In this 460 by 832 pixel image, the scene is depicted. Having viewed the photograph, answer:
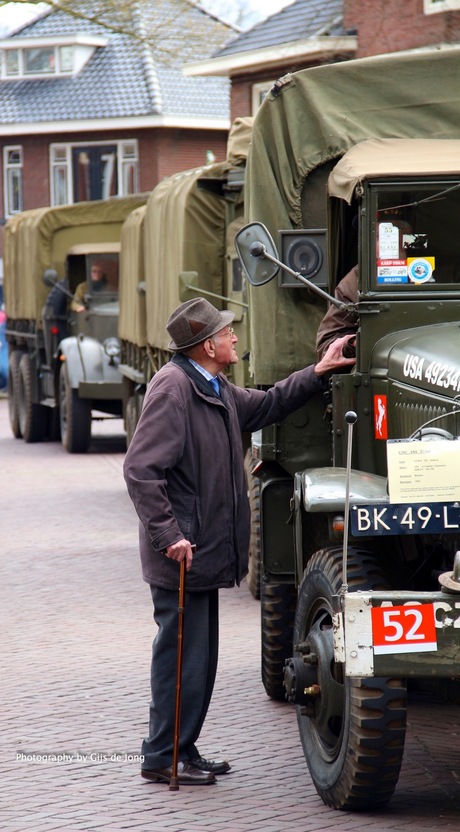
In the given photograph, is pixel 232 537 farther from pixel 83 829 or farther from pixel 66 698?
pixel 66 698

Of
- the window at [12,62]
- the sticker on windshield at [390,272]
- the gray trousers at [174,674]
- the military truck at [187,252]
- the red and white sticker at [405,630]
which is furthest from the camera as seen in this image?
the window at [12,62]

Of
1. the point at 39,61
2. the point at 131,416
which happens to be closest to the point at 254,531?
the point at 131,416

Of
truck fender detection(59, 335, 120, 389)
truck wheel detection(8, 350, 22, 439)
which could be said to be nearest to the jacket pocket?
truck fender detection(59, 335, 120, 389)

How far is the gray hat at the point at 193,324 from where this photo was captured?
19.0ft

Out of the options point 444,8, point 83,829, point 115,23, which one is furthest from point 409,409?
point 115,23

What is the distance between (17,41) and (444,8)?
116 feet

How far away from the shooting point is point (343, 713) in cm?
502

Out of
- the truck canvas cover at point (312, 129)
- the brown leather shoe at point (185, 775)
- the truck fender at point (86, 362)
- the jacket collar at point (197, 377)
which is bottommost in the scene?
the truck fender at point (86, 362)

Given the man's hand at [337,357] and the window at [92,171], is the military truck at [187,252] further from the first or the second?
the window at [92,171]

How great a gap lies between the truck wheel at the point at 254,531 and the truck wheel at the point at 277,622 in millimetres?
1989

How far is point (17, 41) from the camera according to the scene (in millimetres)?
45719

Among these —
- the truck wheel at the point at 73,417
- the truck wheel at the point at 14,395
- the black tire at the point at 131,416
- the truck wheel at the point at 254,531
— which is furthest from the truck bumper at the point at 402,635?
the truck wheel at the point at 14,395

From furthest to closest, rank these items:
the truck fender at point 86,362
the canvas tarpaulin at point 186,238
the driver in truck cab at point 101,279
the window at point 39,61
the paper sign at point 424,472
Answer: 1. the window at point 39,61
2. the driver in truck cab at point 101,279
3. the truck fender at point 86,362
4. the canvas tarpaulin at point 186,238
5. the paper sign at point 424,472

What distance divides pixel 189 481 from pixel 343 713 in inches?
43.1
